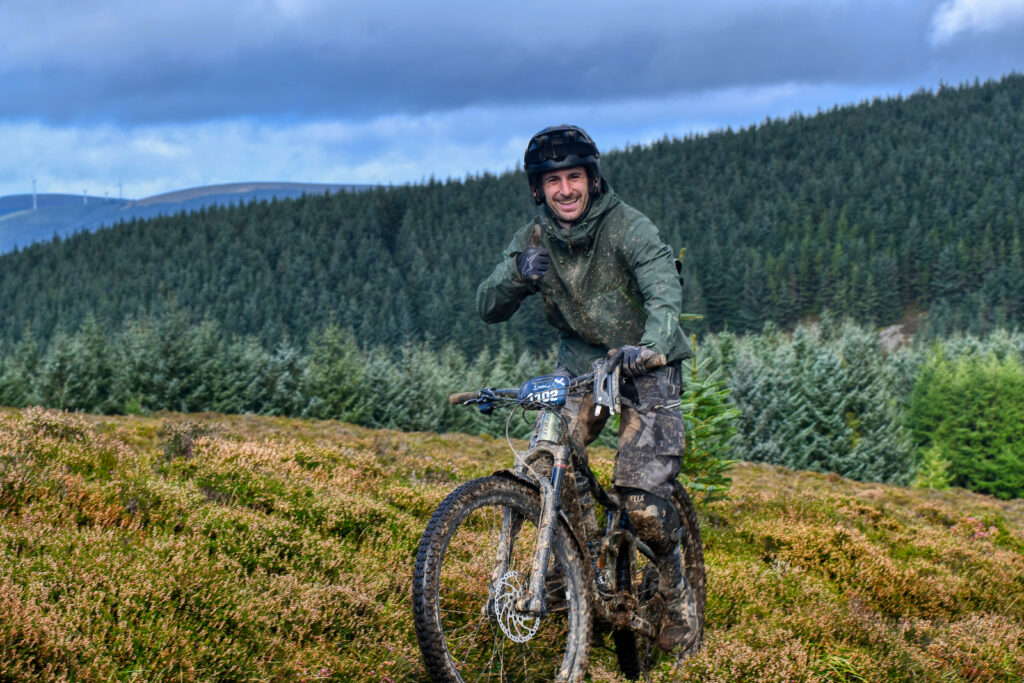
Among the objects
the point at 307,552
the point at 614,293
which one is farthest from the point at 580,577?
the point at 307,552

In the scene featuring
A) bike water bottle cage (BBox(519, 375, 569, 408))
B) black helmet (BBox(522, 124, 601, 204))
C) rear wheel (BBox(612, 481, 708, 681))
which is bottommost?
rear wheel (BBox(612, 481, 708, 681))

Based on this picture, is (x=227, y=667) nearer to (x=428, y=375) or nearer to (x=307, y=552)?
(x=307, y=552)

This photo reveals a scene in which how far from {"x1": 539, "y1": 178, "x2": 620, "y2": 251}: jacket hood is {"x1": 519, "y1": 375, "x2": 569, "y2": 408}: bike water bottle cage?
1.14 m

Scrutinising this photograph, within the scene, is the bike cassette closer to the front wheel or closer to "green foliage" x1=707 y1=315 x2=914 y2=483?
the front wheel

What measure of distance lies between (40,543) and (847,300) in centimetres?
20788

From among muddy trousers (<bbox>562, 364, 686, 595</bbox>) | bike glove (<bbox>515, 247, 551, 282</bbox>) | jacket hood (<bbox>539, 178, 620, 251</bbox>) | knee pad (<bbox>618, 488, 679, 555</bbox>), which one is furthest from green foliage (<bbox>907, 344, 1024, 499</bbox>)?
bike glove (<bbox>515, 247, 551, 282</bbox>)

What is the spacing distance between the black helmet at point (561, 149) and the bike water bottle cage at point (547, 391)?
56.4 inches

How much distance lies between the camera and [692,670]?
483cm

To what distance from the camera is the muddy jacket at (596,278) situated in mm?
5059

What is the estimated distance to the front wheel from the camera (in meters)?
3.70

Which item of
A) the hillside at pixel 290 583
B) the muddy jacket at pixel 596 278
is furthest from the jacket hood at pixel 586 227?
the hillside at pixel 290 583

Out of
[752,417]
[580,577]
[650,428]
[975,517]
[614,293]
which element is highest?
[614,293]

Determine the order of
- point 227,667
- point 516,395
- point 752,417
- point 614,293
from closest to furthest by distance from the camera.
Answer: point 227,667 < point 516,395 < point 614,293 < point 752,417

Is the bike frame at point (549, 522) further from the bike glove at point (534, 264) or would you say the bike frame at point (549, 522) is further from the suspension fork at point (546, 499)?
the bike glove at point (534, 264)
